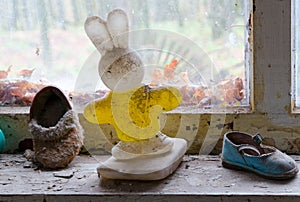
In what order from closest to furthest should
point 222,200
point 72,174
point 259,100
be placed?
point 222,200
point 72,174
point 259,100

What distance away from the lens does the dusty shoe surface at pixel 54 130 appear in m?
0.92

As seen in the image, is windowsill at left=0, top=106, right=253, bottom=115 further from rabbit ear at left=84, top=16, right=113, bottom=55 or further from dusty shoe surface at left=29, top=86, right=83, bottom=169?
rabbit ear at left=84, top=16, right=113, bottom=55

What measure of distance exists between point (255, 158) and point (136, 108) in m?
0.23

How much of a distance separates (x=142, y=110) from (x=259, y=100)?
29 cm

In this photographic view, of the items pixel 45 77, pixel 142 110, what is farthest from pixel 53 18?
pixel 142 110

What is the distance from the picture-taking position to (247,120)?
1.01m

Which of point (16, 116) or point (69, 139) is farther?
point (16, 116)

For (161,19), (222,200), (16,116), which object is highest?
(161,19)

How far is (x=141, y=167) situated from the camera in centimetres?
83

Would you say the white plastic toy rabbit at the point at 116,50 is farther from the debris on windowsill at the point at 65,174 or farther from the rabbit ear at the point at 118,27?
the debris on windowsill at the point at 65,174

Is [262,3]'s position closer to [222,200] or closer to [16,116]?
[222,200]

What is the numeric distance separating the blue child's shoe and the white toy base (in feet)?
0.35

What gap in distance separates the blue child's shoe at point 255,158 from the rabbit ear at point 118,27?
272 millimetres

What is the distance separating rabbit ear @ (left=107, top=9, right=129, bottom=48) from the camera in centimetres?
82
